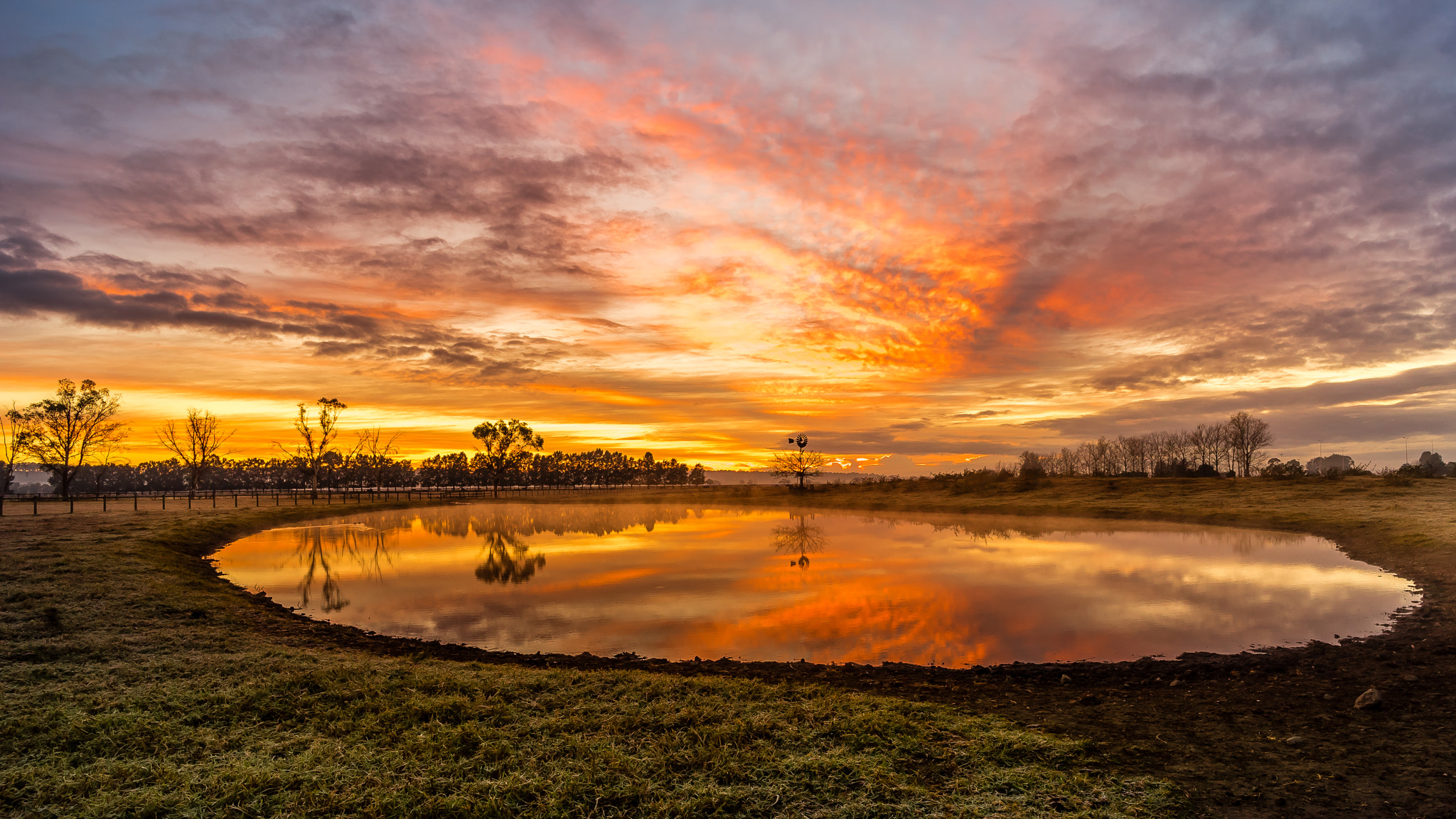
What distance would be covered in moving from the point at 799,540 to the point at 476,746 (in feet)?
89.0

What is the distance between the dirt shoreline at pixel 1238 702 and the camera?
6.53 metres

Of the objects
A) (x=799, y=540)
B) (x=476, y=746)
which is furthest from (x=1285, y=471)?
(x=476, y=746)

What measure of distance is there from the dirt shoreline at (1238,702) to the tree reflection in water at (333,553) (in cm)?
172

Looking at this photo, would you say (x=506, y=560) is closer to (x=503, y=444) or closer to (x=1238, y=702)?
(x=1238, y=702)

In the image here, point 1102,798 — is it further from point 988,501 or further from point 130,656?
point 988,501

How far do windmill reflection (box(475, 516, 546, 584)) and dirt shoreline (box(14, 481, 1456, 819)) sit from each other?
6.65 meters

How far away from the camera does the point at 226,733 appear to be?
7.28 metres

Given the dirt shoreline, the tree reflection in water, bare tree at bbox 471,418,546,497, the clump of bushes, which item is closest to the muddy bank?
the dirt shoreline

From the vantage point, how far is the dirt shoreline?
6.53 metres

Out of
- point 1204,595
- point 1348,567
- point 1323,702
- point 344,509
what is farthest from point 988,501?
point 344,509

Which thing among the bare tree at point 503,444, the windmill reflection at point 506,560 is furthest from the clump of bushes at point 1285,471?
the bare tree at point 503,444

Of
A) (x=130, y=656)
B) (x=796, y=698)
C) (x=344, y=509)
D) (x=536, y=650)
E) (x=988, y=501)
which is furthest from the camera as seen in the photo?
(x=344, y=509)

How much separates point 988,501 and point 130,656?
5618cm

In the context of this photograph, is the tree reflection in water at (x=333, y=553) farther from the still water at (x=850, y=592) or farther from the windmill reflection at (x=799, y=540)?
the windmill reflection at (x=799, y=540)
